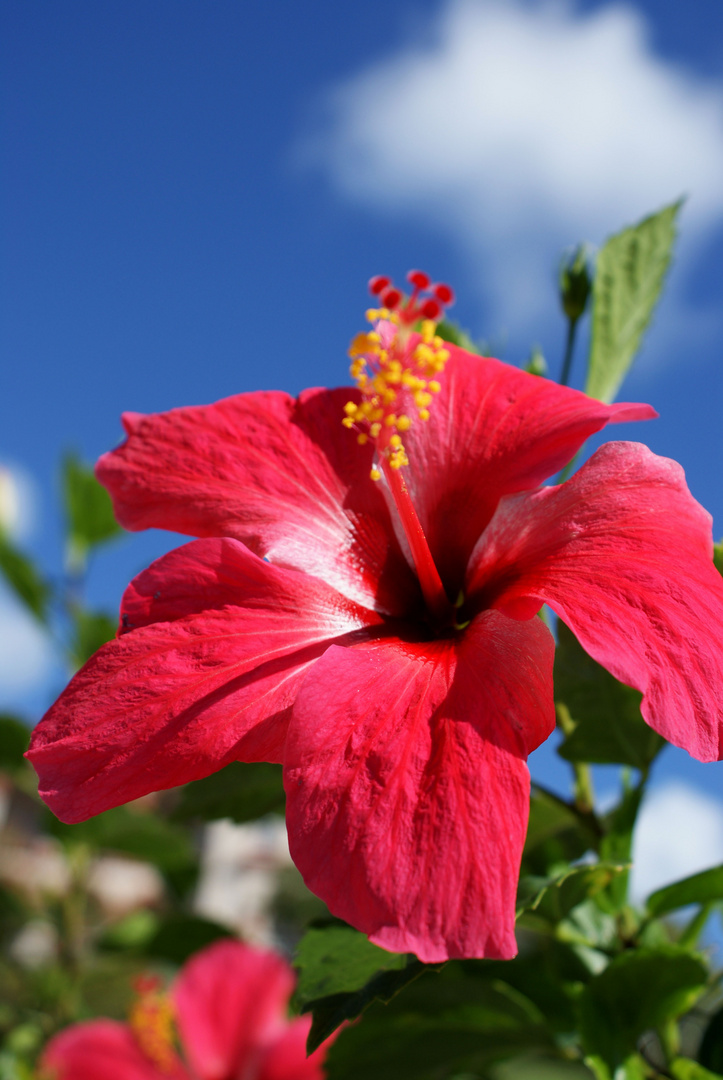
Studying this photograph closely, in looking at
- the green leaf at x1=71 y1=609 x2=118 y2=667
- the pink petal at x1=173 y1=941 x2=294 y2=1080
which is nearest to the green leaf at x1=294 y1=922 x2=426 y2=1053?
the pink petal at x1=173 y1=941 x2=294 y2=1080

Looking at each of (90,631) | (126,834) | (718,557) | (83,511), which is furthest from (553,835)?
(83,511)

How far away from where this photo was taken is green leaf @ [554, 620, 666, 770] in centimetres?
85

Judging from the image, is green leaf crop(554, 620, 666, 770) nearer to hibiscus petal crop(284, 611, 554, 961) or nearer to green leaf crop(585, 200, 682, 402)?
hibiscus petal crop(284, 611, 554, 961)

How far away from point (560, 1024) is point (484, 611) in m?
0.60

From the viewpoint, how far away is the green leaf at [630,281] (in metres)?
1.09

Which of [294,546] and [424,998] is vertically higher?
[294,546]

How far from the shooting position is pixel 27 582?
7.56 feet

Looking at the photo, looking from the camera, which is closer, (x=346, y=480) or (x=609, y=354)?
(x=346, y=480)

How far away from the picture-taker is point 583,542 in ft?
2.25

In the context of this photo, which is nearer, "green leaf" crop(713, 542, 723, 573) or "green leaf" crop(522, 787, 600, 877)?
"green leaf" crop(713, 542, 723, 573)

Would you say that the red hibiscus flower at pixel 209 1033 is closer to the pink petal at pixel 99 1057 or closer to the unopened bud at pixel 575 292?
the pink petal at pixel 99 1057

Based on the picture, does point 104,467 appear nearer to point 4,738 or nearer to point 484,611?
point 484,611

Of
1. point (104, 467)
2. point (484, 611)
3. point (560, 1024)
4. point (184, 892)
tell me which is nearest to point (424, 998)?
point (560, 1024)

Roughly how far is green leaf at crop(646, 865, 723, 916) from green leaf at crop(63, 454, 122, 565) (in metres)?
1.83
